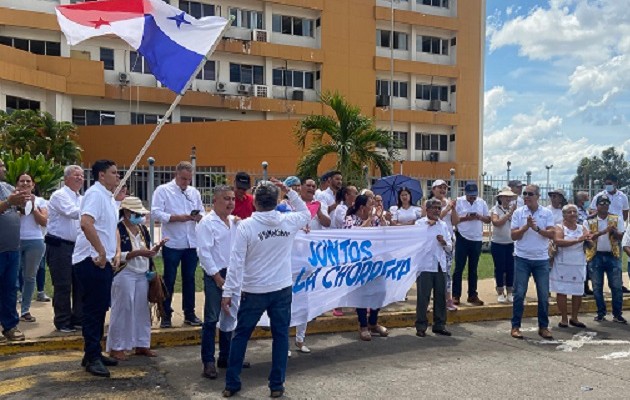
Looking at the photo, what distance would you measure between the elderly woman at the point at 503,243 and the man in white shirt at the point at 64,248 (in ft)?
20.0

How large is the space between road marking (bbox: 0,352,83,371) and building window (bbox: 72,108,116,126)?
91.2 feet

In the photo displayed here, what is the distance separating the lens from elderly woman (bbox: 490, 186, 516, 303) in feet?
31.4

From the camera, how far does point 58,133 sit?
25656 mm

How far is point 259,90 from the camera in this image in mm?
34781

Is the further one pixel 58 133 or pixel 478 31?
pixel 478 31

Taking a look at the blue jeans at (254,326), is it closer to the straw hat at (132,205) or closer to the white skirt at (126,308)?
the white skirt at (126,308)

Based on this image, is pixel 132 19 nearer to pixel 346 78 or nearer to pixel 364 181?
pixel 364 181

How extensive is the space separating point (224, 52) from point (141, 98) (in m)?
5.38

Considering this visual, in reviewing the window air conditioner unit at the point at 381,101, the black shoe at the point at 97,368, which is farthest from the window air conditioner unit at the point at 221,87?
the black shoe at the point at 97,368

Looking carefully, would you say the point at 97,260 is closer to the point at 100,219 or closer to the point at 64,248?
the point at 100,219

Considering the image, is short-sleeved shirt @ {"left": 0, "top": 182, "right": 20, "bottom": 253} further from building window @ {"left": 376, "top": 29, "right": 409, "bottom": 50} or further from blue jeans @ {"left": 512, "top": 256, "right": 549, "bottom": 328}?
building window @ {"left": 376, "top": 29, "right": 409, "bottom": 50}

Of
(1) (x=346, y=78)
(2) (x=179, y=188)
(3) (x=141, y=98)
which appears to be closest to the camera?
(2) (x=179, y=188)

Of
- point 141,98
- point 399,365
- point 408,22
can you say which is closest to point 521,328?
point 399,365

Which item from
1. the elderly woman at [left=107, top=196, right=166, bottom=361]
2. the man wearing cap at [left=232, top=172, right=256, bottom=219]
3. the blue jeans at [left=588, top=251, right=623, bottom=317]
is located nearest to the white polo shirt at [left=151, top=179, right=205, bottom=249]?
the man wearing cap at [left=232, top=172, right=256, bottom=219]
